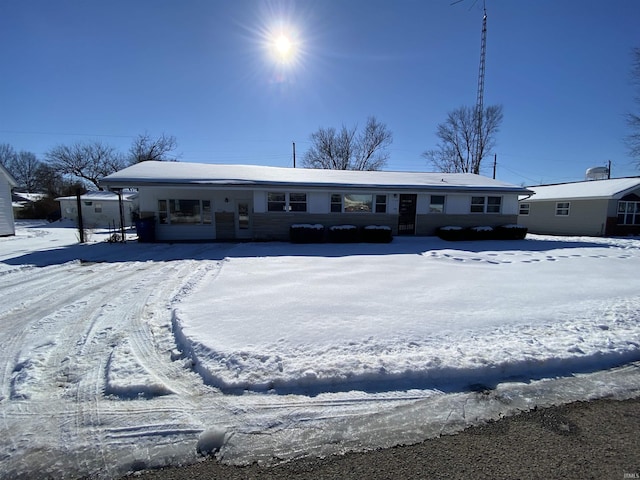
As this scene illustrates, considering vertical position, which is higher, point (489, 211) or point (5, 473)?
point (489, 211)

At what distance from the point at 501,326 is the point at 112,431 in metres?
4.75

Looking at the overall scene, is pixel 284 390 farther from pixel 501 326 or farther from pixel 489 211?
pixel 489 211

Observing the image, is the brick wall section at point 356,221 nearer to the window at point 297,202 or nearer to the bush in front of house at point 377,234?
the window at point 297,202

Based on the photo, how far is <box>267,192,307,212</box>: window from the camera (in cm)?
1454

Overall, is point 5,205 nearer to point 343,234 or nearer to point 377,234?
point 343,234

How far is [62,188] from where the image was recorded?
4262 centimetres

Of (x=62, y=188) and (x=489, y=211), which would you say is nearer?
(x=489, y=211)

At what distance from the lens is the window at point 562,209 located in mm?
21772

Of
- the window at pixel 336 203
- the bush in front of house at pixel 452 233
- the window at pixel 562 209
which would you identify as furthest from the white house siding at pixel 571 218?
the window at pixel 336 203

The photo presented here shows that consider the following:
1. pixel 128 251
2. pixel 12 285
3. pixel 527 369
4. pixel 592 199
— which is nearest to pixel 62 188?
pixel 128 251

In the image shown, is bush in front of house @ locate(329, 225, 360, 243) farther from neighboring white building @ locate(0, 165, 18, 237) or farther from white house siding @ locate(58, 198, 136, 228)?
white house siding @ locate(58, 198, 136, 228)

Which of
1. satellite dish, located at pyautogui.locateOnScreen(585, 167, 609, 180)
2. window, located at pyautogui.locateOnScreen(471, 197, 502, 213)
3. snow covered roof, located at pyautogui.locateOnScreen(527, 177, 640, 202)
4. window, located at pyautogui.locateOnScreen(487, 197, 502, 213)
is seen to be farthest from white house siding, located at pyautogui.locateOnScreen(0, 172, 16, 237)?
satellite dish, located at pyautogui.locateOnScreen(585, 167, 609, 180)

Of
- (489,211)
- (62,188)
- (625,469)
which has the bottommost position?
(625,469)

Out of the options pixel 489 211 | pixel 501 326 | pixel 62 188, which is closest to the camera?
pixel 501 326
